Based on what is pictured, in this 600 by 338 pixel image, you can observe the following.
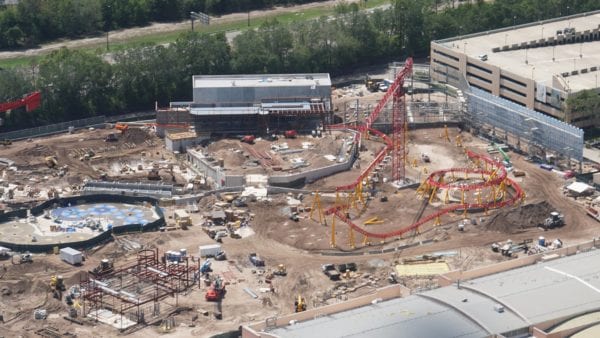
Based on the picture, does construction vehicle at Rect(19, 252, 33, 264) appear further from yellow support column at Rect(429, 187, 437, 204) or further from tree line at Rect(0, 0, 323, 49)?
tree line at Rect(0, 0, 323, 49)

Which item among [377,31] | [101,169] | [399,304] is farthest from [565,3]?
[399,304]

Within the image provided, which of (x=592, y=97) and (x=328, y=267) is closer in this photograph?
(x=328, y=267)

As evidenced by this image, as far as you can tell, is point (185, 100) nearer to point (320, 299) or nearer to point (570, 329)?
point (320, 299)

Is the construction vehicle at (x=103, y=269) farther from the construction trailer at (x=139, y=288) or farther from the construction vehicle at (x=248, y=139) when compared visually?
the construction vehicle at (x=248, y=139)

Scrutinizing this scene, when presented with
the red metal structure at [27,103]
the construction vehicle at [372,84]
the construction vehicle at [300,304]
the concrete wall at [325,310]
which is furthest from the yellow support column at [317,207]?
the red metal structure at [27,103]

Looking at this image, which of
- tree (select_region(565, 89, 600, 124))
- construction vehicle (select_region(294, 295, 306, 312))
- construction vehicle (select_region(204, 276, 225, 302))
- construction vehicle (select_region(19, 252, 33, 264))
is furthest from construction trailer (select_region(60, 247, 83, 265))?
tree (select_region(565, 89, 600, 124))

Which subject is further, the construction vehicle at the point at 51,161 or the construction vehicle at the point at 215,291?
the construction vehicle at the point at 51,161
